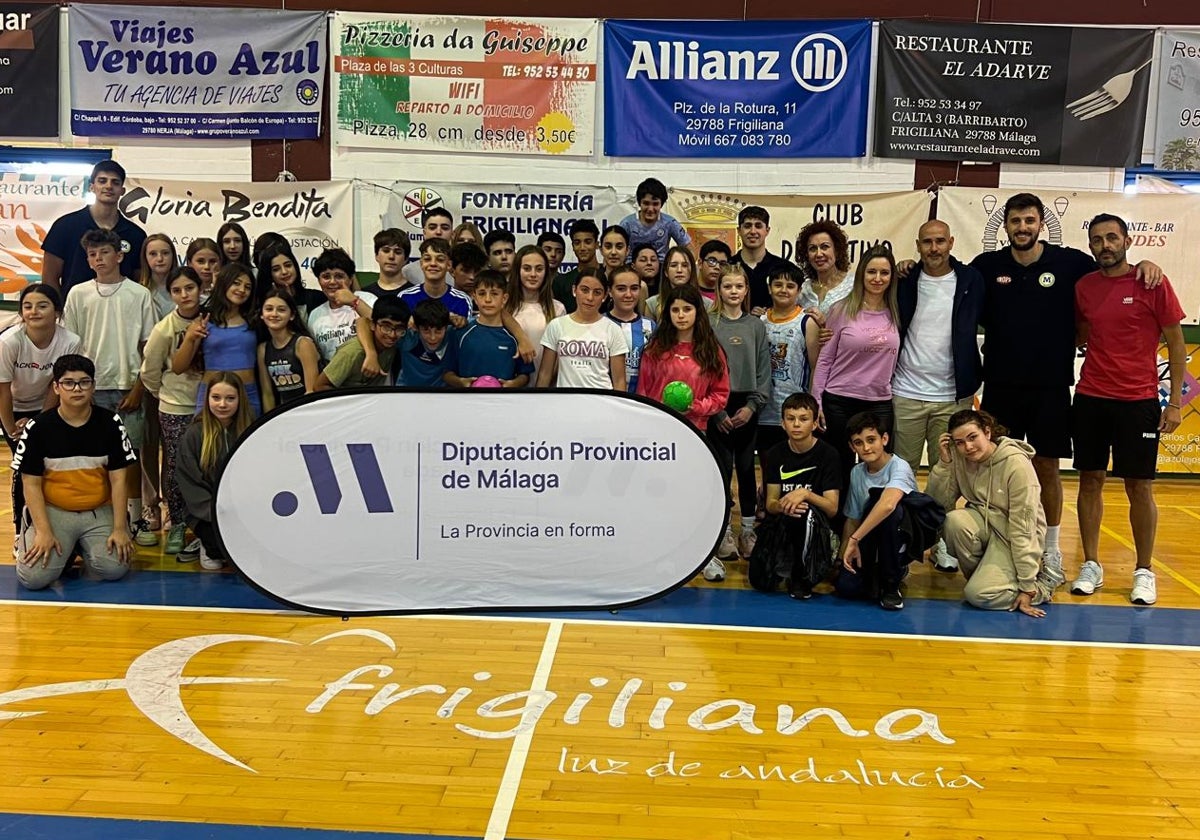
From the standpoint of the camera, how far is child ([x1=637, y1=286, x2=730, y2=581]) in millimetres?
4992

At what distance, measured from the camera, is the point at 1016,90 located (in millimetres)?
8672

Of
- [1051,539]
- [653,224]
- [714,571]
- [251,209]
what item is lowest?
[714,571]

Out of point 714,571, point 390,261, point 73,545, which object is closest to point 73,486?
point 73,545

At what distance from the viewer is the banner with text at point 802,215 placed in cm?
877

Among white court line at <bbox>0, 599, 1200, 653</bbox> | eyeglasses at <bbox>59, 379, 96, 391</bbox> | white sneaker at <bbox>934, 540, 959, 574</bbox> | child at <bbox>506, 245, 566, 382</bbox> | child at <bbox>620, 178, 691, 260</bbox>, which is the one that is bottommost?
white court line at <bbox>0, 599, 1200, 653</bbox>

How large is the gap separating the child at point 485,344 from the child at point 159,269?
1.92 m

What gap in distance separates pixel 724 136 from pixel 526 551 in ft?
18.3

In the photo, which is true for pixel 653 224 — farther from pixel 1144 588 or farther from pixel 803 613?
pixel 1144 588

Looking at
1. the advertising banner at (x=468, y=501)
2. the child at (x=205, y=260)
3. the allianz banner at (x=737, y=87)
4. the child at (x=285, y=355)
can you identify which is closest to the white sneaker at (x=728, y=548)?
the advertising banner at (x=468, y=501)

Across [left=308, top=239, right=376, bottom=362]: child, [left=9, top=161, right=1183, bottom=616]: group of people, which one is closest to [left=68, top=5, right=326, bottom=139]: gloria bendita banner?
[left=9, top=161, right=1183, bottom=616]: group of people

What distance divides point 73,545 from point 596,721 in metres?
3.20

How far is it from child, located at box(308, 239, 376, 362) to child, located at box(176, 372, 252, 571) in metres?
0.50

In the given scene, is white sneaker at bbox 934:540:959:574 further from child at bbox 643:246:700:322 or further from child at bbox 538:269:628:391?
child at bbox 538:269:628:391

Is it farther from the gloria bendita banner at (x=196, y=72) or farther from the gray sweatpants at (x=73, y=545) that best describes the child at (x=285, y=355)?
the gloria bendita banner at (x=196, y=72)
